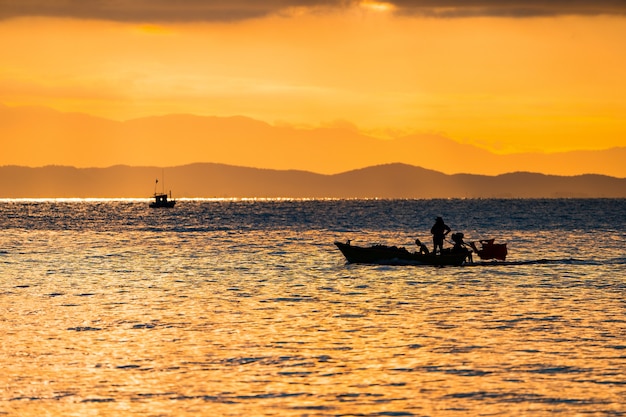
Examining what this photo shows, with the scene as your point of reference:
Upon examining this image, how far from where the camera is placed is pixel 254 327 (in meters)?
29.8

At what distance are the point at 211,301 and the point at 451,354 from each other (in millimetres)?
15167

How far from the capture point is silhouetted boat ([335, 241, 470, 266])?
53.5 m

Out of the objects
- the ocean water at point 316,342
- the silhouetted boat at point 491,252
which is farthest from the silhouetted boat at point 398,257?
the silhouetted boat at point 491,252

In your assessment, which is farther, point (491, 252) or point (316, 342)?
point (491, 252)

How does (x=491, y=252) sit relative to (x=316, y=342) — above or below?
above

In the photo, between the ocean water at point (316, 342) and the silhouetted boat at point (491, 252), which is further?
the silhouetted boat at point (491, 252)

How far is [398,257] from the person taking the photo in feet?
179

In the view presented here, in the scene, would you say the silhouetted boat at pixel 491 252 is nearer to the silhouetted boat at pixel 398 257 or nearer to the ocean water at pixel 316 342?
the silhouetted boat at pixel 398 257

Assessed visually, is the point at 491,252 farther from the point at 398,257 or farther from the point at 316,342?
the point at 316,342

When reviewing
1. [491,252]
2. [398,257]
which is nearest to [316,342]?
[398,257]

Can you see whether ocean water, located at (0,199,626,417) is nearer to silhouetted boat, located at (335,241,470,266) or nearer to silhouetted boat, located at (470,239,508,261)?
silhouetted boat, located at (335,241,470,266)

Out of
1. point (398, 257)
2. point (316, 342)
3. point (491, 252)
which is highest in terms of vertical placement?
point (491, 252)

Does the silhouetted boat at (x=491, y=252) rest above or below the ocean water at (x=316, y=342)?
above

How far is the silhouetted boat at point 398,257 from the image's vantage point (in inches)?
2106
